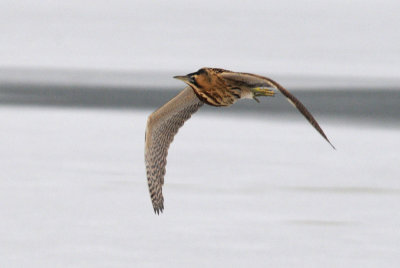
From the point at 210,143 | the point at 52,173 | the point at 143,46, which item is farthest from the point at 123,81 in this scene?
the point at 52,173

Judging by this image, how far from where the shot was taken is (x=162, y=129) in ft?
27.8

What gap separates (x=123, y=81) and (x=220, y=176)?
13.6 m

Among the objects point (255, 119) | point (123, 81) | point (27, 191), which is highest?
point (123, 81)

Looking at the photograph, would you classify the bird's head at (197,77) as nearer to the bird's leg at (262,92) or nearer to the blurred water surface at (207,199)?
the bird's leg at (262,92)

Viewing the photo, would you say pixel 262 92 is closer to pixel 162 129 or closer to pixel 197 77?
pixel 197 77

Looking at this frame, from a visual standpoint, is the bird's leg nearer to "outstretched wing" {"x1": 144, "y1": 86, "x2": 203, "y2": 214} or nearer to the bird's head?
the bird's head

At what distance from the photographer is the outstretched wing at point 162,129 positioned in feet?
27.5

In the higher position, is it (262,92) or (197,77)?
(197,77)

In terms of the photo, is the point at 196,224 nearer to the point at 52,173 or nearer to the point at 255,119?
the point at 52,173

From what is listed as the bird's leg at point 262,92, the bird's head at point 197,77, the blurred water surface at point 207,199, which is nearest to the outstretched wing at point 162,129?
the bird's head at point 197,77

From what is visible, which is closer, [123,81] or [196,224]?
[196,224]

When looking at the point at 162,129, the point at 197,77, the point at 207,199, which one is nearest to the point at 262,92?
the point at 197,77

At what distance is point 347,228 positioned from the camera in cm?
1106

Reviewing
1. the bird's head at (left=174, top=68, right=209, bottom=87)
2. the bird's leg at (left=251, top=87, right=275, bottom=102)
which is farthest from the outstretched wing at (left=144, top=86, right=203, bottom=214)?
the bird's leg at (left=251, top=87, right=275, bottom=102)
